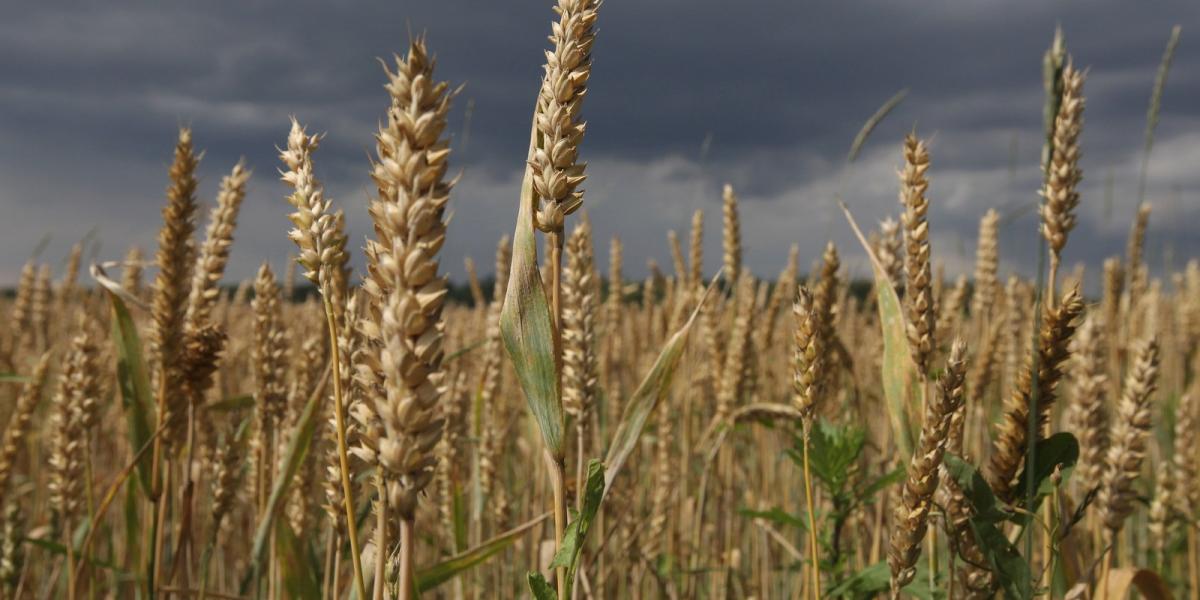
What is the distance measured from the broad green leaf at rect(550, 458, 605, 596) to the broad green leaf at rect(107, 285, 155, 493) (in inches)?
35.1

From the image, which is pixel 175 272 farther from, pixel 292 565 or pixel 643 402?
pixel 643 402

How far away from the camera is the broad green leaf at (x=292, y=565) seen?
1.50 meters

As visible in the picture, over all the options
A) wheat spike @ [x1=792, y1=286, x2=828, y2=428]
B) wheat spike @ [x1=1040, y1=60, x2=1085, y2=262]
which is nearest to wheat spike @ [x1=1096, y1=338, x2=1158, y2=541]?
wheat spike @ [x1=1040, y1=60, x2=1085, y2=262]

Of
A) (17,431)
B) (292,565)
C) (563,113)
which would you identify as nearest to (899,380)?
(563,113)

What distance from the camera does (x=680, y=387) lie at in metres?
Result: 3.41

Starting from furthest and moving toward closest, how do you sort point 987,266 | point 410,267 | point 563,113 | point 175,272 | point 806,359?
1. point 987,266
2. point 175,272
3. point 806,359
4. point 563,113
5. point 410,267

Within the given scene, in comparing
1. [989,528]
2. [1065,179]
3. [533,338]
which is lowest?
[989,528]

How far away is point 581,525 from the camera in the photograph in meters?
0.95

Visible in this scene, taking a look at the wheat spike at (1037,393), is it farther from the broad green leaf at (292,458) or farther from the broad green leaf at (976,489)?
the broad green leaf at (292,458)

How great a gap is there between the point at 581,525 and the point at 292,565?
808 mm

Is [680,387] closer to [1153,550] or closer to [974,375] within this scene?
[974,375]

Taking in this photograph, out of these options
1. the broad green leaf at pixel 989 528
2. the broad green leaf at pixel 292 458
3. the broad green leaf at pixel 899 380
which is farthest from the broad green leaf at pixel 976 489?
the broad green leaf at pixel 292 458

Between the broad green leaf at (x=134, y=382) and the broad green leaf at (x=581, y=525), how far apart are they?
35.1 inches

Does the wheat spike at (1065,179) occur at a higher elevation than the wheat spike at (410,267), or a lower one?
higher
